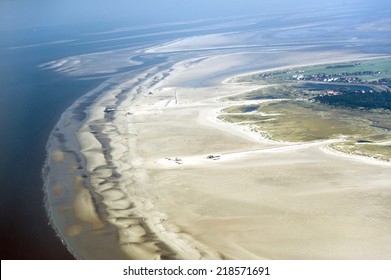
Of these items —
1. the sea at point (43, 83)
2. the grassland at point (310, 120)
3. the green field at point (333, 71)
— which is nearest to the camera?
the sea at point (43, 83)

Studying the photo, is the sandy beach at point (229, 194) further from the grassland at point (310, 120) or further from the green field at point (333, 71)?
the green field at point (333, 71)

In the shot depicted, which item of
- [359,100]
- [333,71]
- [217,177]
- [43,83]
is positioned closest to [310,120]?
[359,100]

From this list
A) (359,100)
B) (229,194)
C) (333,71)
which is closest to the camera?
(229,194)

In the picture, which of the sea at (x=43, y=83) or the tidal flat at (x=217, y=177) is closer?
the tidal flat at (x=217, y=177)

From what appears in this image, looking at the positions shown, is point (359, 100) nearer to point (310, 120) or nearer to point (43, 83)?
point (310, 120)

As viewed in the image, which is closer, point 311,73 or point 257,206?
point 257,206

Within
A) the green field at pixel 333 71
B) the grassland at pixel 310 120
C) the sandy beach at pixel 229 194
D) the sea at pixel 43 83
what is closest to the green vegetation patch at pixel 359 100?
the grassland at pixel 310 120

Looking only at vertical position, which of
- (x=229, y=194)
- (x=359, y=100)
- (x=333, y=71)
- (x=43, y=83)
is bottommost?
(x=229, y=194)

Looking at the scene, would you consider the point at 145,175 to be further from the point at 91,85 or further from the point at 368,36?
the point at 368,36

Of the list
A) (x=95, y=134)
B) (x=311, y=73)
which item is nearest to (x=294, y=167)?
(x=95, y=134)
